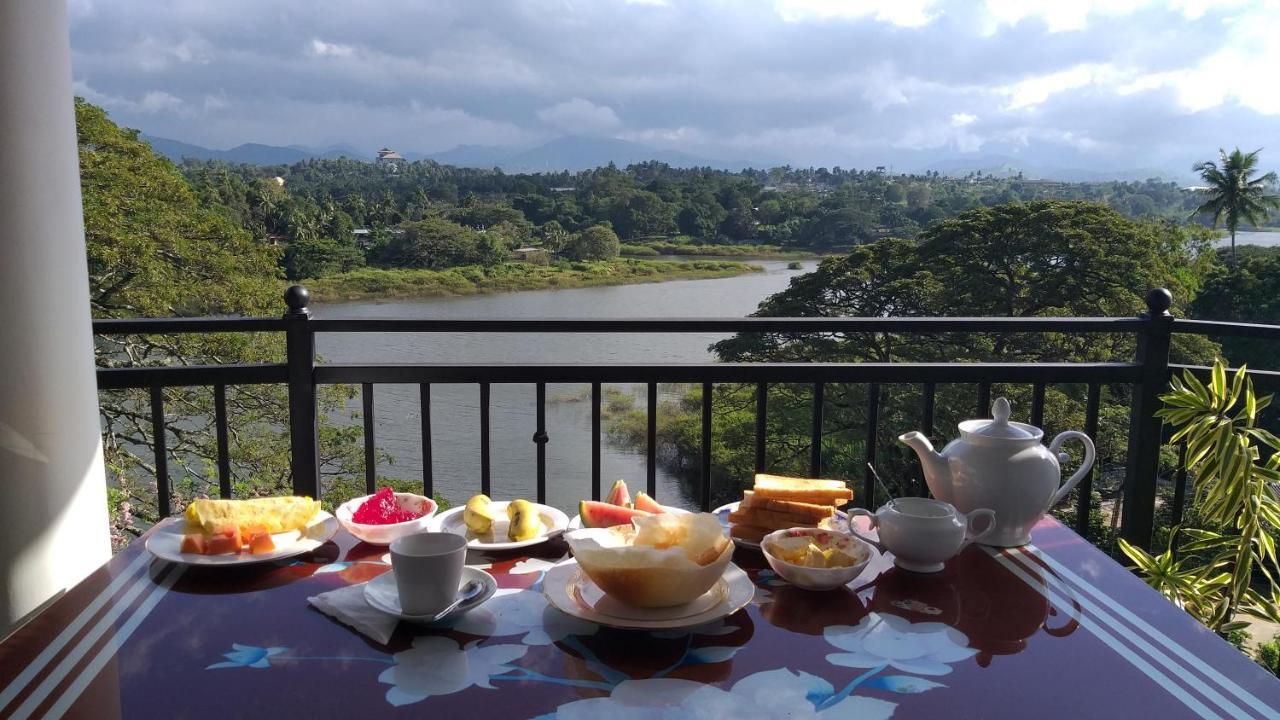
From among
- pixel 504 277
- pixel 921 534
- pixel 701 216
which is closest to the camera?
pixel 921 534

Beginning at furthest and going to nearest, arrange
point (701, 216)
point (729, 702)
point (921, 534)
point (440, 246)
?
point (701, 216)
point (440, 246)
point (921, 534)
point (729, 702)

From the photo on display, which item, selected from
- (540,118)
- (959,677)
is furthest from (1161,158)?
(959,677)

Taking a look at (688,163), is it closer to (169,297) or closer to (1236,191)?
(169,297)

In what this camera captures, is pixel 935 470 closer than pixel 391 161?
Yes

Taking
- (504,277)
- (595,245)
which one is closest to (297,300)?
(504,277)

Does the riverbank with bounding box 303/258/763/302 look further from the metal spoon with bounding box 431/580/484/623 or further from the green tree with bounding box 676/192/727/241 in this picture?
the metal spoon with bounding box 431/580/484/623

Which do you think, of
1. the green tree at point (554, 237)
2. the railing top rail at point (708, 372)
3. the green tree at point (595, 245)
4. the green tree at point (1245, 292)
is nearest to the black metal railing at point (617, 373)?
the railing top rail at point (708, 372)

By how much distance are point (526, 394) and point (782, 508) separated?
20.3 meters

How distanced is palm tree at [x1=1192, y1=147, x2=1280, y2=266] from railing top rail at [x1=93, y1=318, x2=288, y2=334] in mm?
26916

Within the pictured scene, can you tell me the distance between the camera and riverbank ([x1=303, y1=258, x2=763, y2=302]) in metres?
17.1

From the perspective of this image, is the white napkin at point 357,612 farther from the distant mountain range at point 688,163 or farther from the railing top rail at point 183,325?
the distant mountain range at point 688,163

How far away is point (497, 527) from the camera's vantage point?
1324 mm

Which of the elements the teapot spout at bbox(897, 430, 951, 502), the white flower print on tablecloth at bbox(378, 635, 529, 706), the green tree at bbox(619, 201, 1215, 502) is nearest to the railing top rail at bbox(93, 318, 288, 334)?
the white flower print on tablecloth at bbox(378, 635, 529, 706)

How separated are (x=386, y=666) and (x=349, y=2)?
36048 millimetres
